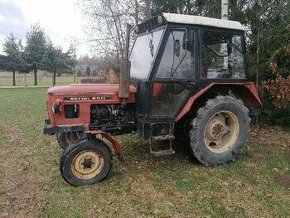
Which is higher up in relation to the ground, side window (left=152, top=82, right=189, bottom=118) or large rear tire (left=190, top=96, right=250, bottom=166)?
side window (left=152, top=82, right=189, bottom=118)

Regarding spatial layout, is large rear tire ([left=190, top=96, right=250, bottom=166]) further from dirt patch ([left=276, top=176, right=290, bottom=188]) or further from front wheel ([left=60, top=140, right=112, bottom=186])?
front wheel ([left=60, top=140, right=112, bottom=186])

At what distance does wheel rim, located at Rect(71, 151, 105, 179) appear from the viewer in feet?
16.5

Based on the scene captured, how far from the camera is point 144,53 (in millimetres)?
5797

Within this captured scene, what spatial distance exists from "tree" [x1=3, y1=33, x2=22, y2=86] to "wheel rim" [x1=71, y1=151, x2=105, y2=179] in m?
30.0

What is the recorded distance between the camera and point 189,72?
18.0 feet

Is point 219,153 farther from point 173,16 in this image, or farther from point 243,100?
point 173,16

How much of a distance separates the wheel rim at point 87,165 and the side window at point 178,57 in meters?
1.58

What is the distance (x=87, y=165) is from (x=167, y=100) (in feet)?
5.33

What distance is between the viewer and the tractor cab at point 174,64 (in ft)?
17.4

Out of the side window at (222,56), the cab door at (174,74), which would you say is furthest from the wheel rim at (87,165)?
the side window at (222,56)

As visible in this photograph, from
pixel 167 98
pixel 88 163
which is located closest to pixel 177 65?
pixel 167 98

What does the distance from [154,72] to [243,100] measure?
6.95 feet

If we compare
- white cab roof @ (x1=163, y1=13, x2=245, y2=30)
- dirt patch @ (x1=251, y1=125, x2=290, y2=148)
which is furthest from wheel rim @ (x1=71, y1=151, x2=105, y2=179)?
dirt patch @ (x1=251, y1=125, x2=290, y2=148)

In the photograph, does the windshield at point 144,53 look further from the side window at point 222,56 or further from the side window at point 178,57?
the side window at point 222,56
